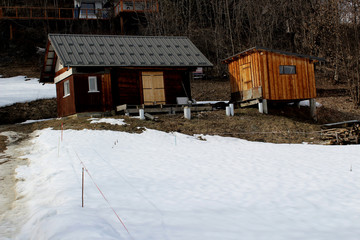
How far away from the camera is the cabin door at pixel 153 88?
23.1 metres

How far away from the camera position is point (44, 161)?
1238 centimetres

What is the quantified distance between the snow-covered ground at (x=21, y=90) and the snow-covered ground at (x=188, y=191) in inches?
579

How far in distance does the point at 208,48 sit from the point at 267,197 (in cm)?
3619

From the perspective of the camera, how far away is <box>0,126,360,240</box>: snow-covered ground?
6.62 metres

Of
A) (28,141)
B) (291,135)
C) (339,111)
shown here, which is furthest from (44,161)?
(339,111)

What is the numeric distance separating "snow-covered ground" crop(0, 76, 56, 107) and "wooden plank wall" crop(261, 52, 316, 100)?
1725cm

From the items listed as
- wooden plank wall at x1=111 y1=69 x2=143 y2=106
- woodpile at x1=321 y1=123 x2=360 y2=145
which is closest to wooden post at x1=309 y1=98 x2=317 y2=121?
woodpile at x1=321 y1=123 x2=360 y2=145

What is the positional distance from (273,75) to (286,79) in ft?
3.55

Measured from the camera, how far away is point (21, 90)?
1236 inches

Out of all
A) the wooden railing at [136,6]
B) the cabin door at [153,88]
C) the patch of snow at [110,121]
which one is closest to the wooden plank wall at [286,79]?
the cabin door at [153,88]

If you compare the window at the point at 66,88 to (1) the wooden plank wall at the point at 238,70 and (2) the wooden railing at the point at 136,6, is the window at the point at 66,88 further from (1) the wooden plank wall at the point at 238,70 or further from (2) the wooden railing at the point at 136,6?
(2) the wooden railing at the point at 136,6

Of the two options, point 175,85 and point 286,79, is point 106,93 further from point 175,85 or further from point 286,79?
point 286,79

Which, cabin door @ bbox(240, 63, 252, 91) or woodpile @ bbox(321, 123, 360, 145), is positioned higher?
cabin door @ bbox(240, 63, 252, 91)

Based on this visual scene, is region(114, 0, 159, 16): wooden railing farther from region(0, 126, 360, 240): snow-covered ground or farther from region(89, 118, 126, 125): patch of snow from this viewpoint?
region(0, 126, 360, 240): snow-covered ground
